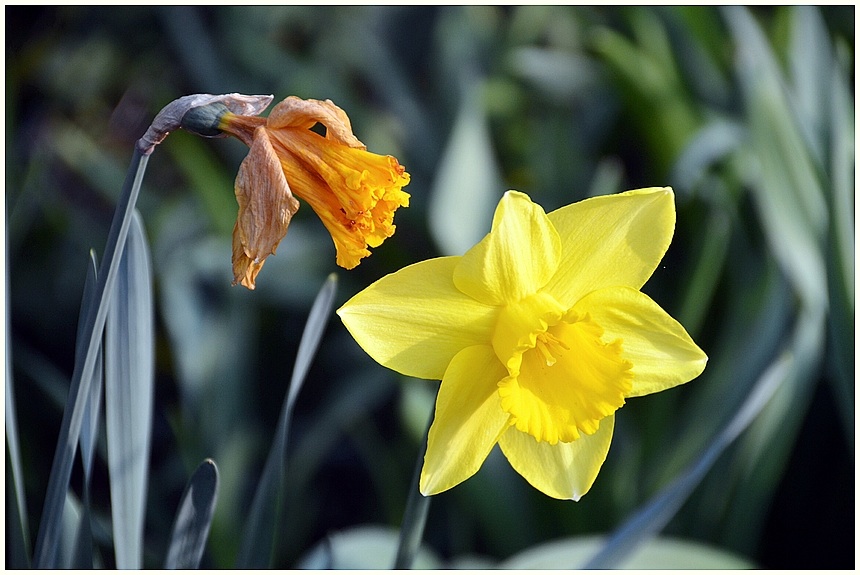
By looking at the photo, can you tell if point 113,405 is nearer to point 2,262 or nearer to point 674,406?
point 2,262

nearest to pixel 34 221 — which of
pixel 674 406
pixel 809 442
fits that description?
pixel 674 406

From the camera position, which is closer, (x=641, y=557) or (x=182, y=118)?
(x=182, y=118)

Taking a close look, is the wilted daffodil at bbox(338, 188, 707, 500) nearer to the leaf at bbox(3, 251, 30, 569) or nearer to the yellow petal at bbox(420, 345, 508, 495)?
the yellow petal at bbox(420, 345, 508, 495)

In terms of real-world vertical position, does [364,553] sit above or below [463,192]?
below

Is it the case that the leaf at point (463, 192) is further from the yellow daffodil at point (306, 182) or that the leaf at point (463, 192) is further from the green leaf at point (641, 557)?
the yellow daffodil at point (306, 182)

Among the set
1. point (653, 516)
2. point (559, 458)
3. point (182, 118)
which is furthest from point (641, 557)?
point (182, 118)

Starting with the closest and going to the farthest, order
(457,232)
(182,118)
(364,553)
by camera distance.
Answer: (182,118)
(364,553)
(457,232)

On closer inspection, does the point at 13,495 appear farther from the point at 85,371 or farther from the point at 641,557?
the point at 641,557
